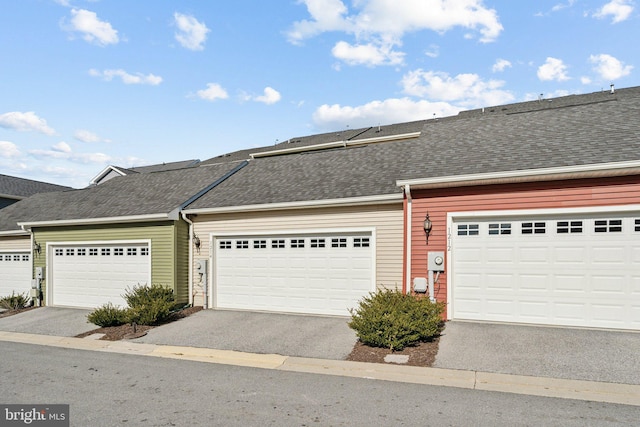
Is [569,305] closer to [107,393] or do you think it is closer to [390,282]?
[390,282]

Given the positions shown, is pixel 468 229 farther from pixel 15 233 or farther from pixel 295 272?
pixel 15 233

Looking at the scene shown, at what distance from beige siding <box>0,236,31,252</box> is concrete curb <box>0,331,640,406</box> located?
9499 mm

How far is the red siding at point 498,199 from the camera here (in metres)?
9.03

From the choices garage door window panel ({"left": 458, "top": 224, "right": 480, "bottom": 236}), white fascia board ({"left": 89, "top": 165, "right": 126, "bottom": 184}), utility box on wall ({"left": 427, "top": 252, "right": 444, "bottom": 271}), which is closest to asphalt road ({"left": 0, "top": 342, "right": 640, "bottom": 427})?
utility box on wall ({"left": 427, "top": 252, "right": 444, "bottom": 271})

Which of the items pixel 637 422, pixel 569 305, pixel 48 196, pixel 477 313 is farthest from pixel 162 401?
pixel 48 196

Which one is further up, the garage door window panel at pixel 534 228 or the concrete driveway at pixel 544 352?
the garage door window panel at pixel 534 228

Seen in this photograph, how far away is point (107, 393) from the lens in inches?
257

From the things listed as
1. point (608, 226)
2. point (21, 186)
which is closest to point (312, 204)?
point (608, 226)

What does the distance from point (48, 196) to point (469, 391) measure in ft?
68.9

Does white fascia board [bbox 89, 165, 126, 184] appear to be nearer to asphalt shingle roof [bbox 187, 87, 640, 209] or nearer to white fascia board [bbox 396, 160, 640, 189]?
asphalt shingle roof [bbox 187, 87, 640, 209]

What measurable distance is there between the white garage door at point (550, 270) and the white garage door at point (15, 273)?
54.6 feet

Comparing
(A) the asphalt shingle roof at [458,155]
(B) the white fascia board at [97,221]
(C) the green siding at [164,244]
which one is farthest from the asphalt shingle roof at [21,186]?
(A) the asphalt shingle roof at [458,155]

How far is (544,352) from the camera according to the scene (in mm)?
7879

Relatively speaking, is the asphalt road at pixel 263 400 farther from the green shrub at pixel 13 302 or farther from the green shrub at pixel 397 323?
the green shrub at pixel 13 302
